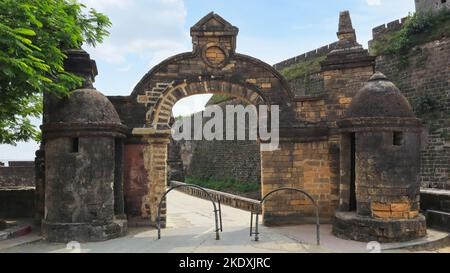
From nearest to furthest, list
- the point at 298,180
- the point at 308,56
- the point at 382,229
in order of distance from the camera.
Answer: the point at 382,229, the point at 298,180, the point at 308,56

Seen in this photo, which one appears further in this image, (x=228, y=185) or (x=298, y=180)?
(x=228, y=185)

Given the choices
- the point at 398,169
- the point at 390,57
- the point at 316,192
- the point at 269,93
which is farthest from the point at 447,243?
the point at 390,57

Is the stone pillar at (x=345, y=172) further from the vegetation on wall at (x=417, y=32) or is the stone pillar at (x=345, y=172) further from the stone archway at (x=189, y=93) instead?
the vegetation on wall at (x=417, y=32)

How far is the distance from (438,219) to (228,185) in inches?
837

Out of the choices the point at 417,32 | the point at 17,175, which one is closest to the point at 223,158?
the point at 17,175

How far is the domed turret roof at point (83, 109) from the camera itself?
27.6 feet

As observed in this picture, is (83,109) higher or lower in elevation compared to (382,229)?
higher

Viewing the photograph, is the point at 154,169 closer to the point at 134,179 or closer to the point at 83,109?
the point at 134,179

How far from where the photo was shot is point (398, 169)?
26.3 ft

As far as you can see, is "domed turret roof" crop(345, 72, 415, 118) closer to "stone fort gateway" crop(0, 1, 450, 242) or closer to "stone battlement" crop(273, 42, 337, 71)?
"stone fort gateway" crop(0, 1, 450, 242)

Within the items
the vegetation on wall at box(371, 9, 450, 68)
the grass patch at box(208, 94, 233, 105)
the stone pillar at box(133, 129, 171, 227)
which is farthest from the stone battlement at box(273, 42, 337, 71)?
the stone pillar at box(133, 129, 171, 227)

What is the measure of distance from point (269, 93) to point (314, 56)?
729 inches

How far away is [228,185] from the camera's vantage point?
29609 millimetres

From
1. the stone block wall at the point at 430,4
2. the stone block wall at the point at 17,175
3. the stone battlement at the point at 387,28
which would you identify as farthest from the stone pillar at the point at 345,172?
the stone block wall at the point at 17,175
